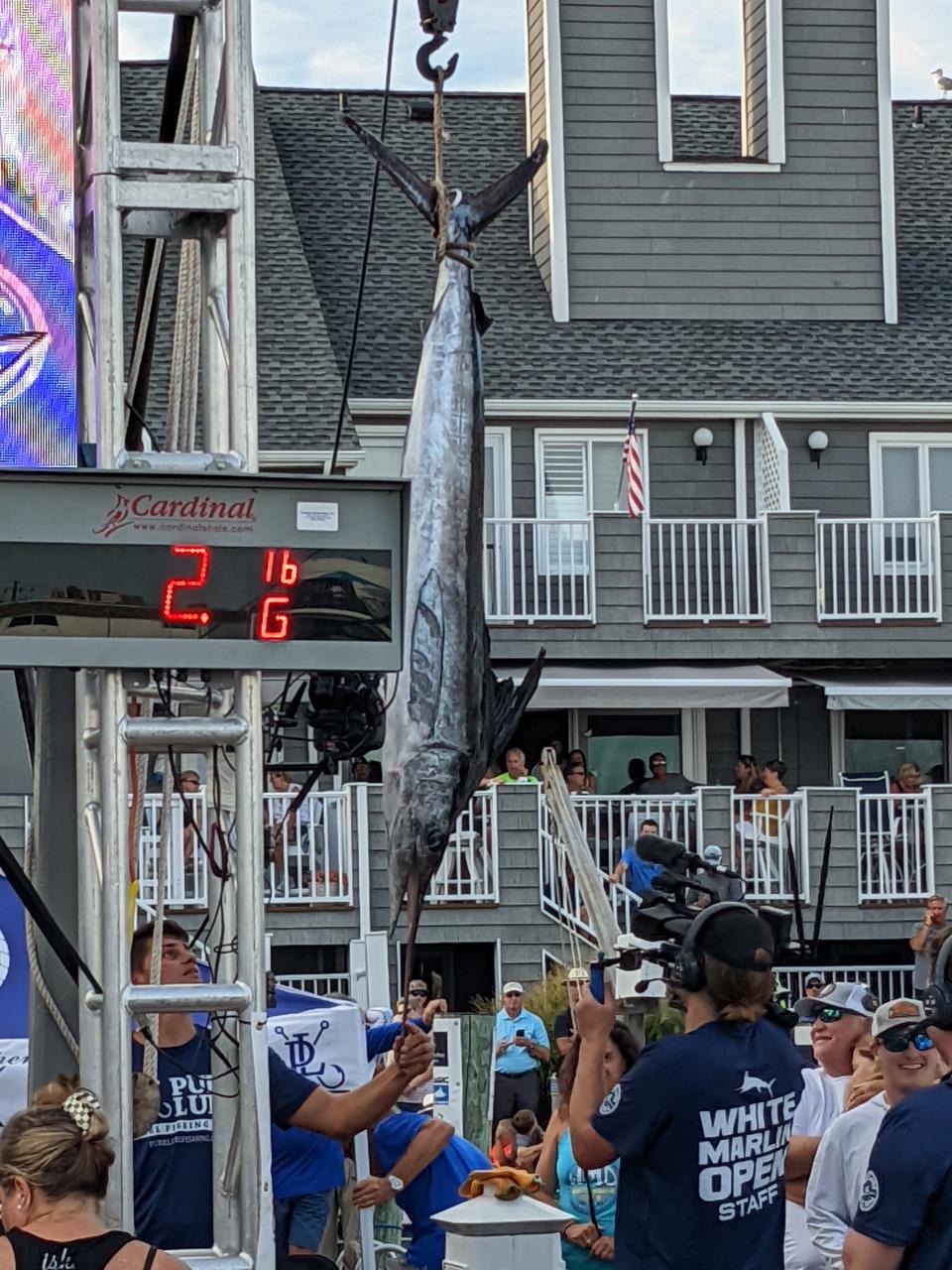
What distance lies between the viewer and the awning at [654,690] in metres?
21.6

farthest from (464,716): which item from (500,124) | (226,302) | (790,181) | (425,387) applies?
(500,124)

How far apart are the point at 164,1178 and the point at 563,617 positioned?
16036 mm

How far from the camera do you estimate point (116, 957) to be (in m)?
5.84

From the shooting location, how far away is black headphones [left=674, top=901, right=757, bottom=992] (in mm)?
5133

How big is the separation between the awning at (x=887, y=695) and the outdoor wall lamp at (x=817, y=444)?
97.0 inches

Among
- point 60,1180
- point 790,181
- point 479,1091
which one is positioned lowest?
point 479,1091

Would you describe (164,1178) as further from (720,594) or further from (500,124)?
(500,124)

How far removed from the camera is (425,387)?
6812mm

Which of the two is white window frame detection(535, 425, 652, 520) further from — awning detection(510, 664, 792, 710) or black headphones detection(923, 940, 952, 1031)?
black headphones detection(923, 940, 952, 1031)

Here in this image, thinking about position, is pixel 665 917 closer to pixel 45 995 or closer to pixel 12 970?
pixel 45 995

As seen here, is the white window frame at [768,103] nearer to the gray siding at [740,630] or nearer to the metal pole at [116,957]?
the gray siding at [740,630]

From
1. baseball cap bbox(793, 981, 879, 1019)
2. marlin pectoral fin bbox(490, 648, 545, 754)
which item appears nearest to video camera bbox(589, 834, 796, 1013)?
marlin pectoral fin bbox(490, 648, 545, 754)

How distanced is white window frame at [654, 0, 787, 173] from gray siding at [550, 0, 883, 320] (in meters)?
0.08

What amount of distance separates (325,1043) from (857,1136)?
129 inches
